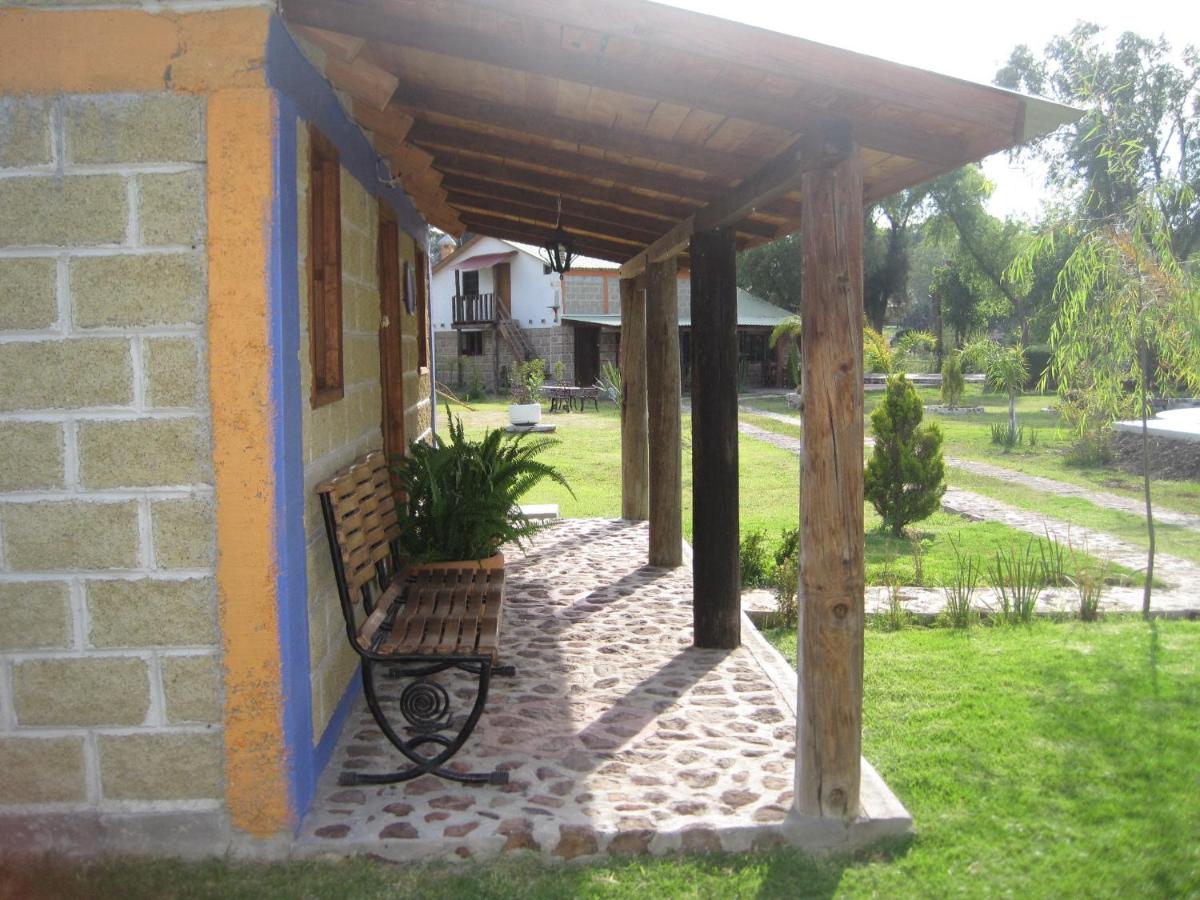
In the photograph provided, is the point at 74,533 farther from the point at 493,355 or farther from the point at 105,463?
the point at 493,355

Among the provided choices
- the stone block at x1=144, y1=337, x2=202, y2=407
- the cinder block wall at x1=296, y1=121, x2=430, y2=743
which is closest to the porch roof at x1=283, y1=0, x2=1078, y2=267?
the cinder block wall at x1=296, y1=121, x2=430, y2=743

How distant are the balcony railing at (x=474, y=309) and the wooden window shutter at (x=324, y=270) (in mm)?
31910

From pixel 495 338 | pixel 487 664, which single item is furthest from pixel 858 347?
pixel 495 338

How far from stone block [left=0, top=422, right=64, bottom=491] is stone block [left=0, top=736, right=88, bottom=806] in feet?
2.84

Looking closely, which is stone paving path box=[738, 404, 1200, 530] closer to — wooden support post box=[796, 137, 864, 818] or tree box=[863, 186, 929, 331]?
wooden support post box=[796, 137, 864, 818]

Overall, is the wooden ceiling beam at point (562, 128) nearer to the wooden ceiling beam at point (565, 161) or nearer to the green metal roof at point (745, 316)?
the wooden ceiling beam at point (565, 161)

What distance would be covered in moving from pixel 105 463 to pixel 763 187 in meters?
2.84

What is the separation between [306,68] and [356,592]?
6.55 feet

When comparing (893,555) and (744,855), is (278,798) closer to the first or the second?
(744,855)

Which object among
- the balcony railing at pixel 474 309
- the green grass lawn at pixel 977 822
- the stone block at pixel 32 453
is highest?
the balcony railing at pixel 474 309

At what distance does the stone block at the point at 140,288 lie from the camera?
3.48 meters

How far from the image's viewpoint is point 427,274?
10.1 meters

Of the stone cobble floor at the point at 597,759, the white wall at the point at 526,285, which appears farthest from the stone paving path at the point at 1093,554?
the white wall at the point at 526,285

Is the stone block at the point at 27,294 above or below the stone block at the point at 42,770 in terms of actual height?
above
